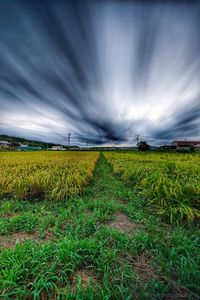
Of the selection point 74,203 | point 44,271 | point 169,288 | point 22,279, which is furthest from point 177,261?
point 74,203

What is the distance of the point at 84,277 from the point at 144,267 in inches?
28.6

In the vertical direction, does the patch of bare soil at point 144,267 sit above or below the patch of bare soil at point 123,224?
above

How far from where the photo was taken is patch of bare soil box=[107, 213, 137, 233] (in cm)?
262

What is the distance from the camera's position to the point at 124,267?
66.0 inches

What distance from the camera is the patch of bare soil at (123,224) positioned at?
2622 millimetres

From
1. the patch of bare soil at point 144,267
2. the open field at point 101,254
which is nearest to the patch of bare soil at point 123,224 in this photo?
the open field at point 101,254

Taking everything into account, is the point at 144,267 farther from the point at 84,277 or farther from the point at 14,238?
the point at 14,238

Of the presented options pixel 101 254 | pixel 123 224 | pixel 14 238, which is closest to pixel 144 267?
pixel 101 254

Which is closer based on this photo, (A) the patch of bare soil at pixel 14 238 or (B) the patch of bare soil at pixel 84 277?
Answer: (B) the patch of bare soil at pixel 84 277

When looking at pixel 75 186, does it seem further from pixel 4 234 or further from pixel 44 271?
pixel 44 271

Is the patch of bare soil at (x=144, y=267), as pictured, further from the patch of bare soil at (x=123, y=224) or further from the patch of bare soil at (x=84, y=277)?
the patch of bare soil at (x=123, y=224)

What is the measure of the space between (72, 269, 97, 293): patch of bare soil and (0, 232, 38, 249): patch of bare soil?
107cm

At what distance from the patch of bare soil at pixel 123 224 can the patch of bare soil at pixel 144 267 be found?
0.65 m

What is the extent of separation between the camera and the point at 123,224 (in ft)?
9.30
